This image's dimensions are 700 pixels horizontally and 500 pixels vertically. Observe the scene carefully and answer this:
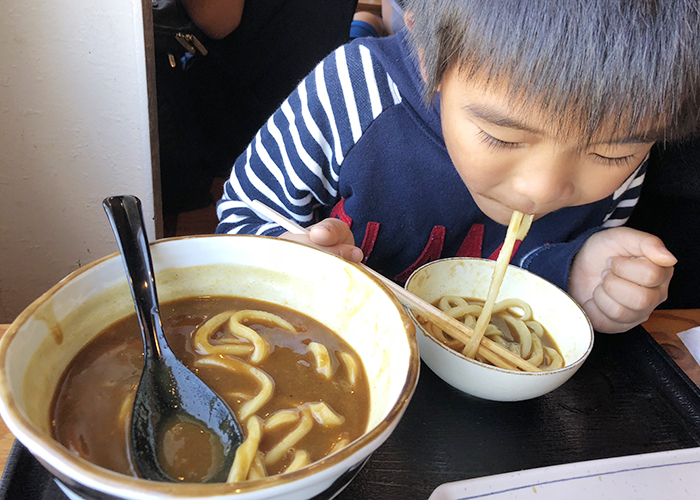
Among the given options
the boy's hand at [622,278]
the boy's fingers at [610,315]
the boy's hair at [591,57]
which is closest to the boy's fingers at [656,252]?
the boy's hand at [622,278]

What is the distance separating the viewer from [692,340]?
1.15 m

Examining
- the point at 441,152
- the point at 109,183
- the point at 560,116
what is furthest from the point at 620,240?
the point at 109,183

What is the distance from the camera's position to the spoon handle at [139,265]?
0.71 metres

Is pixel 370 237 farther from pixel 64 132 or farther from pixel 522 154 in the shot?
pixel 64 132

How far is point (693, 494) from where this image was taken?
82 cm

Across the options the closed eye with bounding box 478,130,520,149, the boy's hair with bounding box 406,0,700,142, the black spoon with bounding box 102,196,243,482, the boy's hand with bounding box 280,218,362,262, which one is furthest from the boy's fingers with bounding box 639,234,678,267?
the black spoon with bounding box 102,196,243,482

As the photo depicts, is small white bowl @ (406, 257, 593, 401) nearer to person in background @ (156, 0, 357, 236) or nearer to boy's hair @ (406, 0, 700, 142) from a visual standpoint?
boy's hair @ (406, 0, 700, 142)

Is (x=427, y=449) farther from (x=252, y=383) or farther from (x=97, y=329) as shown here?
(x=97, y=329)

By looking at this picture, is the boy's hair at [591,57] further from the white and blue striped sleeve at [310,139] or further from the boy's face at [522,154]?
the white and blue striped sleeve at [310,139]

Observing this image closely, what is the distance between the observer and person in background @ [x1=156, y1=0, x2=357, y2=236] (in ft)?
7.80

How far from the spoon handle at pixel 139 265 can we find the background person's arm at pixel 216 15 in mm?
1622

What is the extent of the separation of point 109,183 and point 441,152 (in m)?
1.05

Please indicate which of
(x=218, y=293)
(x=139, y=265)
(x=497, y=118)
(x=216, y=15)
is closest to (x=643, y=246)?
(x=497, y=118)

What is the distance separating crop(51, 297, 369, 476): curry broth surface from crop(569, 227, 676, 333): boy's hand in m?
0.67
